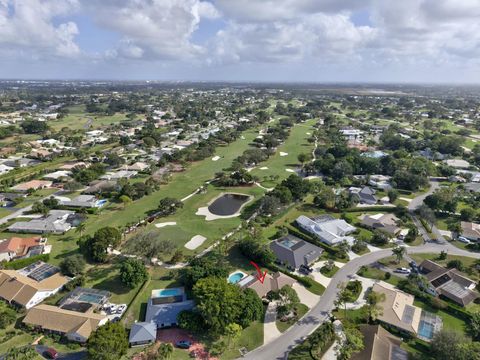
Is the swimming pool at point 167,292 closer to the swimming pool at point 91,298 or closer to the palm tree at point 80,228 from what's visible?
the swimming pool at point 91,298

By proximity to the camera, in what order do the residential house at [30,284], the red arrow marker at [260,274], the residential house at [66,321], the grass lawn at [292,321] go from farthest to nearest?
the red arrow marker at [260,274] < the residential house at [30,284] < the grass lawn at [292,321] < the residential house at [66,321]

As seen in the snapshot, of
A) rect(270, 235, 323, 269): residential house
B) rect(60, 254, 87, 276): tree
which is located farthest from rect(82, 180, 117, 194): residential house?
rect(270, 235, 323, 269): residential house

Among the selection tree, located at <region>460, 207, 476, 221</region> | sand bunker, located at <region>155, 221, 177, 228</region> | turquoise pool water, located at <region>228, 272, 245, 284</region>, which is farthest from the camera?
tree, located at <region>460, 207, 476, 221</region>

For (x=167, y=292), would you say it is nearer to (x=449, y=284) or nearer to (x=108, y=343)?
(x=108, y=343)

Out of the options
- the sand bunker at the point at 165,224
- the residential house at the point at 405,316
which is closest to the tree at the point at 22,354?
the sand bunker at the point at 165,224

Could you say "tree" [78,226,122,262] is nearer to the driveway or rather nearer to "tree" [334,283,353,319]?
the driveway

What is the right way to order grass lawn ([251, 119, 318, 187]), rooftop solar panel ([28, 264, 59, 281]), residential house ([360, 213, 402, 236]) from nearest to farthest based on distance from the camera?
rooftop solar panel ([28, 264, 59, 281]), residential house ([360, 213, 402, 236]), grass lawn ([251, 119, 318, 187])
